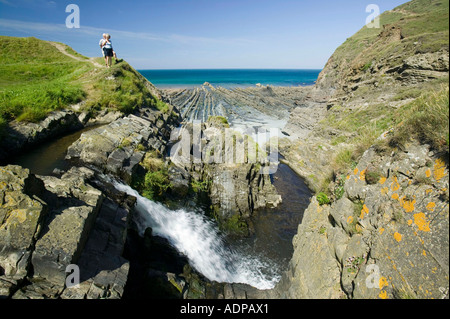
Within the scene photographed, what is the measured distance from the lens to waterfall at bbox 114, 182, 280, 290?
421 inches

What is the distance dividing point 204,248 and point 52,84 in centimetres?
1963

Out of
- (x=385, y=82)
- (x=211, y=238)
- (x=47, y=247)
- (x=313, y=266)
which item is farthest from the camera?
(x=385, y=82)

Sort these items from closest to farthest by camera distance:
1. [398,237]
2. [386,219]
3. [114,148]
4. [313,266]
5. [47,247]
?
[398,237] < [386,219] < [47,247] < [313,266] < [114,148]

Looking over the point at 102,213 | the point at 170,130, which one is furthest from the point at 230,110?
the point at 102,213

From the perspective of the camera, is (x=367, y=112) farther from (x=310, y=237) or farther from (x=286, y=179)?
(x=310, y=237)

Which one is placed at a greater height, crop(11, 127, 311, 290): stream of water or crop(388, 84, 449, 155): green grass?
crop(388, 84, 449, 155): green grass

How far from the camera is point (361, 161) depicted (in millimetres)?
6320

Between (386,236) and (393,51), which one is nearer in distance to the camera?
(386,236)

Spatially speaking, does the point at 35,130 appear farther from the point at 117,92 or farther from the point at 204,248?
the point at 204,248

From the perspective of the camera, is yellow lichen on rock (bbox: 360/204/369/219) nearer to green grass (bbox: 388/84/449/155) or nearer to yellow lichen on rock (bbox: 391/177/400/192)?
yellow lichen on rock (bbox: 391/177/400/192)

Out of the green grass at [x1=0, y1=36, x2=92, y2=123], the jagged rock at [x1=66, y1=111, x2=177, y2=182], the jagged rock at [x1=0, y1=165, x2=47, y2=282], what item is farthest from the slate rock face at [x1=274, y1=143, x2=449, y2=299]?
the green grass at [x1=0, y1=36, x2=92, y2=123]

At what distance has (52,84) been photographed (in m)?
18.5

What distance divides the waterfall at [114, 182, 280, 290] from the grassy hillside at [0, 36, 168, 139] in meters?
8.71

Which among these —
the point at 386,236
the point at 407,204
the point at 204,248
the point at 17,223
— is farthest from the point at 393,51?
the point at 17,223
